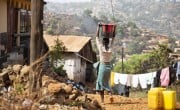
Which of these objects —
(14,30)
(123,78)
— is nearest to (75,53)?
(14,30)

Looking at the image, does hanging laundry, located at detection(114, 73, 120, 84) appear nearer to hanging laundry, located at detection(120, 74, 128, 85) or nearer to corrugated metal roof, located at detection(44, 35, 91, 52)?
hanging laundry, located at detection(120, 74, 128, 85)

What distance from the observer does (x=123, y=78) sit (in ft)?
56.5

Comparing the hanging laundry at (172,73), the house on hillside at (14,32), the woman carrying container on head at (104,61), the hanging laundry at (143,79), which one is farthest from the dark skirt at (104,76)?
the hanging laundry at (143,79)

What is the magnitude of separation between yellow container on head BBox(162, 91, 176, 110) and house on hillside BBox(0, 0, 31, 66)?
7871 mm

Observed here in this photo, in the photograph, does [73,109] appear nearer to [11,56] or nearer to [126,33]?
[11,56]

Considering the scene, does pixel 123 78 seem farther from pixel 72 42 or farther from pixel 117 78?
pixel 72 42

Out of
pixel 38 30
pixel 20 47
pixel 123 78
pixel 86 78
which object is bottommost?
pixel 86 78

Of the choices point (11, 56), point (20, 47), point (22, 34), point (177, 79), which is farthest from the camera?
point (22, 34)

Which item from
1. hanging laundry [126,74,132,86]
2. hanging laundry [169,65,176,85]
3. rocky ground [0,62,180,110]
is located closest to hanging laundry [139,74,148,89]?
hanging laundry [126,74,132,86]

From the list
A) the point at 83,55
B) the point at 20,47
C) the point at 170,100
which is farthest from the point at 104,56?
the point at 83,55

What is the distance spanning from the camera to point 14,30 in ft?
62.5

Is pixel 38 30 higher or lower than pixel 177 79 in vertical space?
higher

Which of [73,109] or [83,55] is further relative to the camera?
[83,55]

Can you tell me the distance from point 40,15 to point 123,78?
9864 mm
